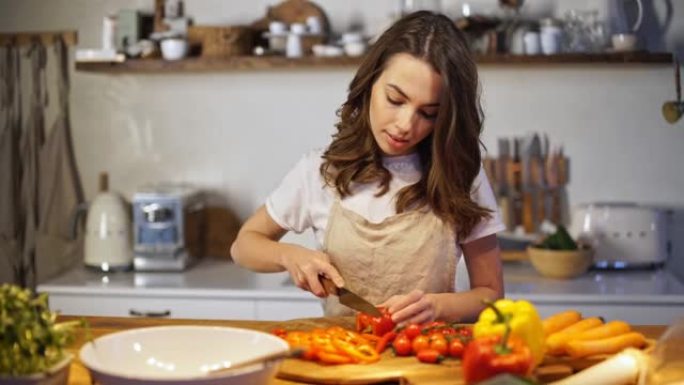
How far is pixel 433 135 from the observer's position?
228cm

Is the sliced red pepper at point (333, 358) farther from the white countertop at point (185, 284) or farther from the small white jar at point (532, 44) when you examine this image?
the small white jar at point (532, 44)

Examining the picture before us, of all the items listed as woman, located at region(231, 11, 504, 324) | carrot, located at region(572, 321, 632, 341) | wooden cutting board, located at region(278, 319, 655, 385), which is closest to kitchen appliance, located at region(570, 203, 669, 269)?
woman, located at region(231, 11, 504, 324)

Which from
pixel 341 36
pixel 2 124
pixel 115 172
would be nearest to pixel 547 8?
pixel 341 36

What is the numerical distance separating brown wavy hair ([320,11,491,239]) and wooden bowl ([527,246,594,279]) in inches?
56.5

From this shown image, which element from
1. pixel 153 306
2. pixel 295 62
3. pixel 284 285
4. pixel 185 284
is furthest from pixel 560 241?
pixel 153 306

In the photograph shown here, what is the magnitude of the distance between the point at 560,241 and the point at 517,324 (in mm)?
2100

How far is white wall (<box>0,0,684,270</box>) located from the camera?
4.11 meters

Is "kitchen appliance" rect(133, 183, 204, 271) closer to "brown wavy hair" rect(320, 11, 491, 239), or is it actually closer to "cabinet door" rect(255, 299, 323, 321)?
"cabinet door" rect(255, 299, 323, 321)

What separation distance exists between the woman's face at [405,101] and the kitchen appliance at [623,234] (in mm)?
1851

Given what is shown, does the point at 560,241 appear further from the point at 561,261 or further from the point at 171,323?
the point at 171,323

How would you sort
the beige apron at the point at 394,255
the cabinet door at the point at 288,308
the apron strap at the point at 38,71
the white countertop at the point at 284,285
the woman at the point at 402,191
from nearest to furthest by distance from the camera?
1. the woman at the point at 402,191
2. the beige apron at the point at 394,255
3. the white countertop at the point at 284,285
4. the cabinet door at the point at 288,308
5. the apron strap at the point at 38,71

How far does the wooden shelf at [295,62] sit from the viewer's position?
390 centimetres

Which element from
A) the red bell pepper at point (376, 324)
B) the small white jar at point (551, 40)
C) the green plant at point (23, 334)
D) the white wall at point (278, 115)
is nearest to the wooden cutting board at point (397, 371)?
the red bell pepper at point (376, 324)

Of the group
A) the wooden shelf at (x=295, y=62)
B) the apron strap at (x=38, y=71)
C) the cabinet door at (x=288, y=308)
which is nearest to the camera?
the cabinet door at (x=288, y=308)
